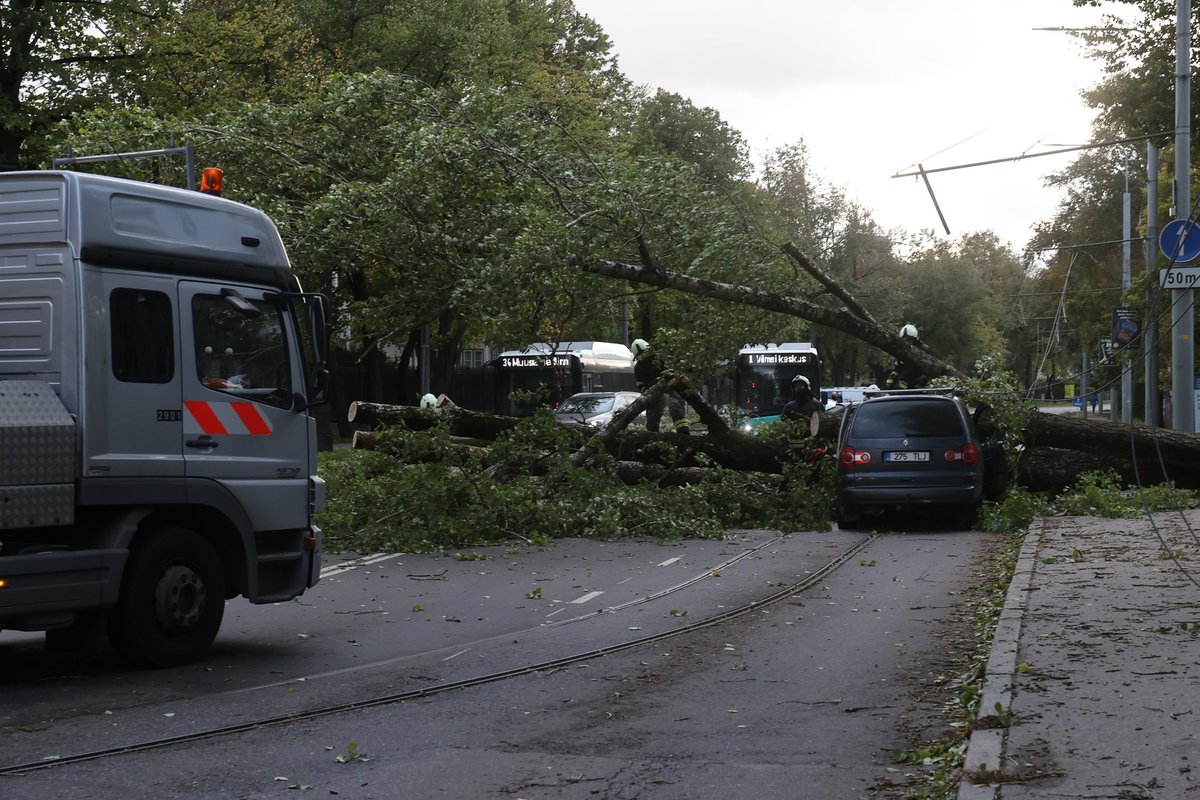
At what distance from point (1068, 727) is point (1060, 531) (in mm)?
9980

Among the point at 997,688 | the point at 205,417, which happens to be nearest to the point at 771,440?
the point at 205,417

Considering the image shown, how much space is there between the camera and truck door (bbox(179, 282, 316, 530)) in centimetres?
870

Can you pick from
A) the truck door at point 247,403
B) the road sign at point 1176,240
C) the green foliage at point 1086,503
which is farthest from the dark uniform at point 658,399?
the truck door at point 247,403

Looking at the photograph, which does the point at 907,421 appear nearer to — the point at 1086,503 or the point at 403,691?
the point at 1086,503

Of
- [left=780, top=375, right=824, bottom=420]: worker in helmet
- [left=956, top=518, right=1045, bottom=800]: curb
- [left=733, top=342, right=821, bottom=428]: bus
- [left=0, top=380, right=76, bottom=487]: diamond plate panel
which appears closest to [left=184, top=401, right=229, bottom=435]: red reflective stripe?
[left=0, top=380, right=76, bottom=487]: diamond plate panel

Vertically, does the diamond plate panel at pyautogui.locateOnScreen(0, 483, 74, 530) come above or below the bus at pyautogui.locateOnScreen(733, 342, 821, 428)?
below

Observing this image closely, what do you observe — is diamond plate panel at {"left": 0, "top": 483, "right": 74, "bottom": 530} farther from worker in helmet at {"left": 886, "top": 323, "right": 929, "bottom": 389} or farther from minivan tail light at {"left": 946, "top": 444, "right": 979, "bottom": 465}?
worker in helmet at {"left": 886, "top": 323, "right": 929, "bottom": 389}

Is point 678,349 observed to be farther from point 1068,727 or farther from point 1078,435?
point 1068,727

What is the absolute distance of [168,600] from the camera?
27.7 feet

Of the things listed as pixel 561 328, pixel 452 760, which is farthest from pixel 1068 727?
pixel 561 328

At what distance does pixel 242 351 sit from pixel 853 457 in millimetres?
10207

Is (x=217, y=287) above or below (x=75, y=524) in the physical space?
above

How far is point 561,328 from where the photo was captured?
1886 centimetres

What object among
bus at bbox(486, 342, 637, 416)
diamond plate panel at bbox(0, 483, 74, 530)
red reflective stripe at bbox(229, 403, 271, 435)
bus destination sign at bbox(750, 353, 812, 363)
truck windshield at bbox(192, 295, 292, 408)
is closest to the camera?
diamond plate panel at bbox(0, 483, 74, 530)
